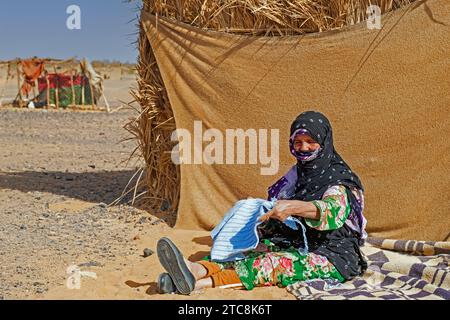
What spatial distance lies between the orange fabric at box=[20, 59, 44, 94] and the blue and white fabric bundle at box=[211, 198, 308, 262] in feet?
61.0

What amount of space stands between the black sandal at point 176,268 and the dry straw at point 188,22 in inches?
78.1

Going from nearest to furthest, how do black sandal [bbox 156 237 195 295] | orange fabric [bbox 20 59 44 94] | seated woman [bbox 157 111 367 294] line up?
black sandal [bbox 156 237 195 295] → seated woman [bbox 157 111 367 294] → orange fabric [bbox 20 59 44 94]

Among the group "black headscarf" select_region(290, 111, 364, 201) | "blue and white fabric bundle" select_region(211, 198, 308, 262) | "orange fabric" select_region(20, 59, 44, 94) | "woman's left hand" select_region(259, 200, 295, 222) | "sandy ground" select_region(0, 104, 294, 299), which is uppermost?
"orange fabric" select_region(20, 59, 44, 94)

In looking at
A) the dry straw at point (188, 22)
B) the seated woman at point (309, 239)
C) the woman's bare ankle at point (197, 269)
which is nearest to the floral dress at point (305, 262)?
the seated woman at point (309, 239)

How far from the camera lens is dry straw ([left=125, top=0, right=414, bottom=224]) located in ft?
16.1

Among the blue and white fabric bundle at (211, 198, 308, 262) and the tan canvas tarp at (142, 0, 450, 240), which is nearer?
the blue and white fabric bundle at (211, 198, 308, 262)

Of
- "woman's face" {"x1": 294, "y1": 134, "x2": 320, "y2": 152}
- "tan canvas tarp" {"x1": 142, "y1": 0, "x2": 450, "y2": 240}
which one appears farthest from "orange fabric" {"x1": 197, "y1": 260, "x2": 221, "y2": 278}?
"tan canvas tarp" {"x1": 142, "y1": 0, "x2": 450, "y2": 240}

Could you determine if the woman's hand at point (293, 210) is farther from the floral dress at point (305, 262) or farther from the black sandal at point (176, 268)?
the black sandal at point (176, 268)

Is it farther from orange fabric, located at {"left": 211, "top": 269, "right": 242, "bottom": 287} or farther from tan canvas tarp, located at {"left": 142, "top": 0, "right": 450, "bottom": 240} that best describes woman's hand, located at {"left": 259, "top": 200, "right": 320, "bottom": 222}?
tan canvas tarp, located at {"left": 142, "top": 0, "right": 450, "bottom": 240}

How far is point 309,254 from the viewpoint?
148 inches

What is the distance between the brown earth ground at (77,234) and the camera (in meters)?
3.80

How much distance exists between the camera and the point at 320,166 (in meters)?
3.86
